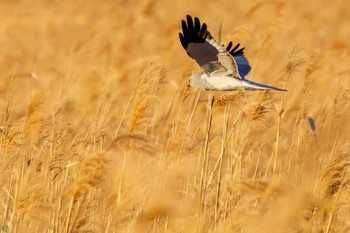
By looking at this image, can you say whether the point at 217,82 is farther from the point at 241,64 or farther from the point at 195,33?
the point at 241,64

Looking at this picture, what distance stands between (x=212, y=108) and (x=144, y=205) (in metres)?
0.47

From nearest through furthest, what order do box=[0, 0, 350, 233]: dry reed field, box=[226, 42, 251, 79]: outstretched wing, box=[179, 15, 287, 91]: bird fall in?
box=[0, 0, 350, 233]: dry reed field → box=[179, 15, 287, 91]: bird → box=[226, 42, 251, 79]: outstretched wing

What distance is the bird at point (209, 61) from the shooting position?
5488 mm

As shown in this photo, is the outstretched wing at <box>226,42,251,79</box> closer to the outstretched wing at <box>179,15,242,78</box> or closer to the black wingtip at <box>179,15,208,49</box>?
the outstretched wing at <box>179,15,242,78</box>

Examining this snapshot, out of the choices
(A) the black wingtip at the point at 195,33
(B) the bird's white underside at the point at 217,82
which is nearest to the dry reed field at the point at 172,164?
(B) the bird's white underside at the point at 217,82

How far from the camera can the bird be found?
5488mm

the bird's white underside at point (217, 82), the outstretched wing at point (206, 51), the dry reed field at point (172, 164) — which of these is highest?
the outstretched wing at point (206, 51)

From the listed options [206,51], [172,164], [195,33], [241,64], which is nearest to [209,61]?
[206,51]

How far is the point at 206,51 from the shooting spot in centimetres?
564

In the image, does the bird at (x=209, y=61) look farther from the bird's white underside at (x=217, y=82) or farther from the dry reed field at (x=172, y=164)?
the dry reed field at (x=172, y=164)

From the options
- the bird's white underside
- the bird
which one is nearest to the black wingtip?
the bird

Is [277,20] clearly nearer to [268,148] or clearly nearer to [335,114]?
[268,148]

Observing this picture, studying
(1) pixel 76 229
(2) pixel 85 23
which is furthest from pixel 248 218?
(2) pixel 85 23

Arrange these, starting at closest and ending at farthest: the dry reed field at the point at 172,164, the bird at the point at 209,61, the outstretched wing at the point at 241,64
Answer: the dry reed field at the point at 172,164, the bird at the point at 209,61, the outstretched wing at the point at 241,64
